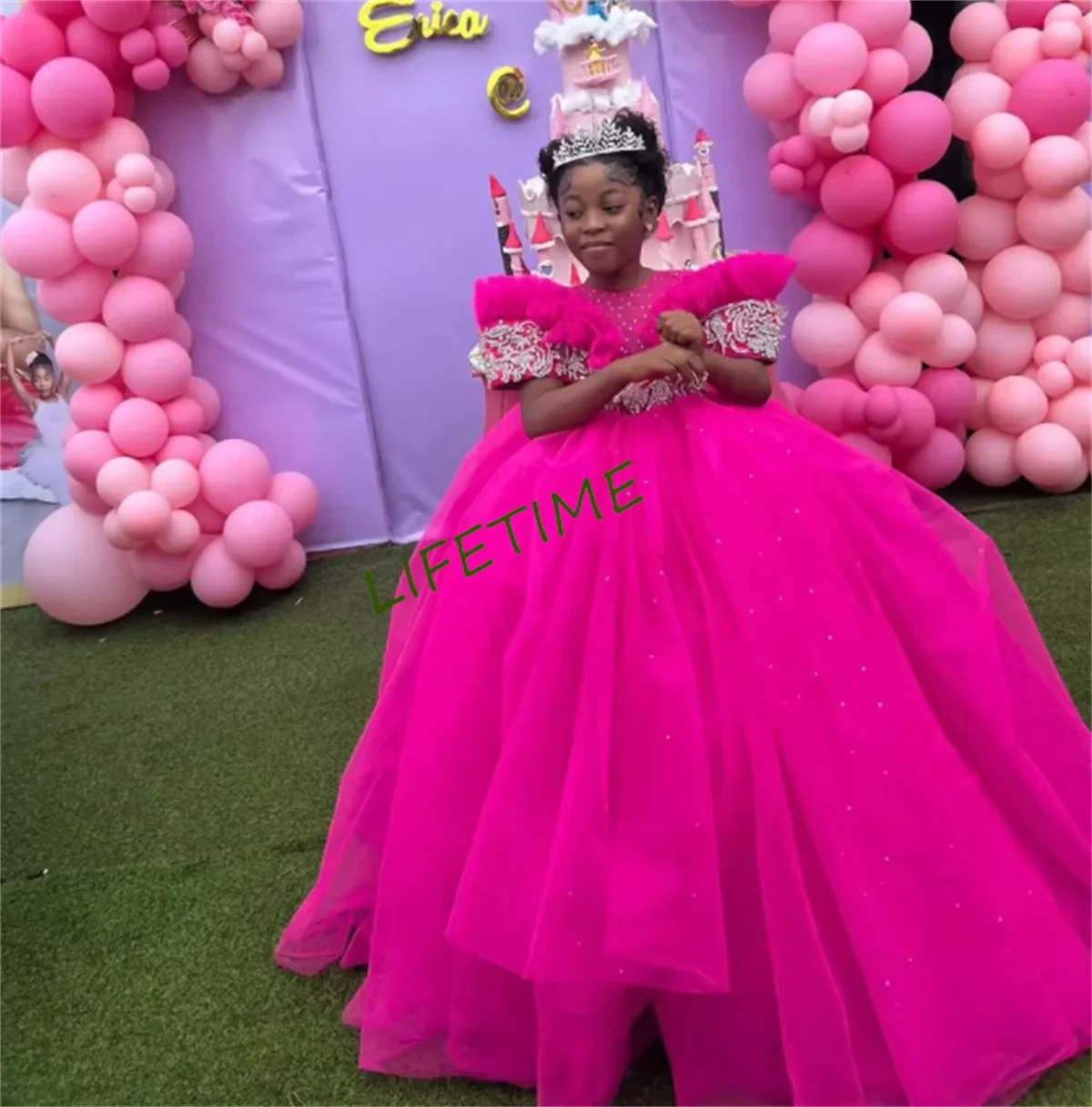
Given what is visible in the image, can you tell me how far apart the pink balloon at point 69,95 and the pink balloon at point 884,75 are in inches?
77.7

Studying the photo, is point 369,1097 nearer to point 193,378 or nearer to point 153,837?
point 153,837

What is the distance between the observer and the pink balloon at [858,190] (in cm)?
262

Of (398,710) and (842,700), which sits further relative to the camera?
(398,710)

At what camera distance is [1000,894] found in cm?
109

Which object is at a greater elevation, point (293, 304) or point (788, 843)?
point (293, 304)

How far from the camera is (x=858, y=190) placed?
8.64ft

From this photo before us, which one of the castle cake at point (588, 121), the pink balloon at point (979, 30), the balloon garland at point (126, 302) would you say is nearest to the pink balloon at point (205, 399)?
the balloon garland at point (126, 302)

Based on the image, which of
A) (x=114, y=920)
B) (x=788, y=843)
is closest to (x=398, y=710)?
(x=788, y=843)

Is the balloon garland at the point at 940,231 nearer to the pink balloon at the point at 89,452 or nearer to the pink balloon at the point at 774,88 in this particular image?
the pink balloon at the point at 774,88

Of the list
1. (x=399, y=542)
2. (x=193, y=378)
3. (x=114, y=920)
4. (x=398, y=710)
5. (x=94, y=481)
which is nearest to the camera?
(x=398, y=710)

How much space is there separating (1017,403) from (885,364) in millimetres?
425

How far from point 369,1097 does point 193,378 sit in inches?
90.8

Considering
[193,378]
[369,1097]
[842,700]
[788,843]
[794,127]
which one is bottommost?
[369,1097]

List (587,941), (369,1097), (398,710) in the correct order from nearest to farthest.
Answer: (587,941)
(369,1097)
(398,710)
